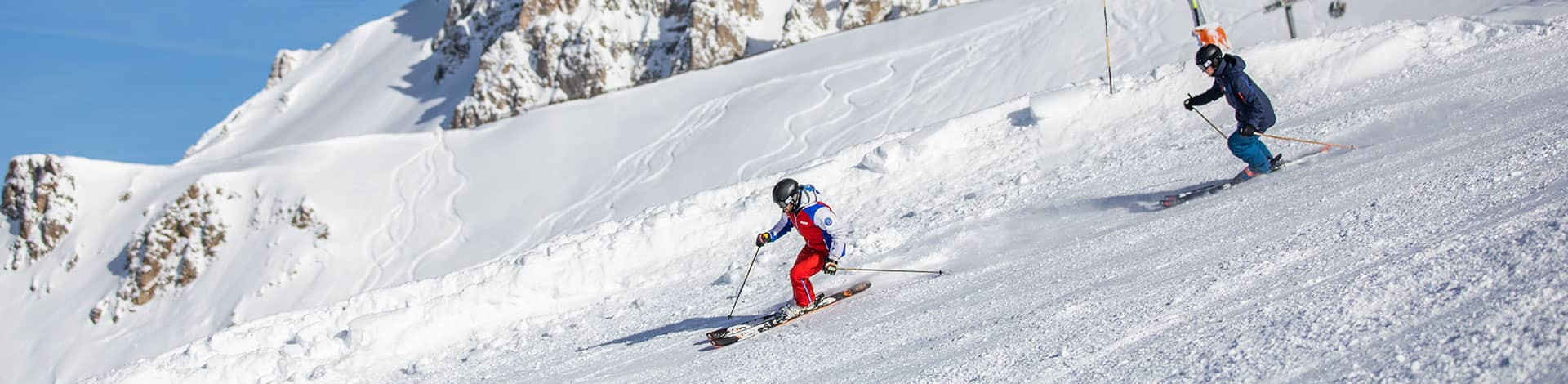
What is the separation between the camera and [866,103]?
94.1ft

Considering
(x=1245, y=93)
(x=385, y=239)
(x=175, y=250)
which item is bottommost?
(x=1245, y=93)

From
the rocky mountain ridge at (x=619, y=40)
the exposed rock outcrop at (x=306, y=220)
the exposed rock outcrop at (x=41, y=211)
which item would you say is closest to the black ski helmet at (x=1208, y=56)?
the exposed rock outcrop at (x=306, y=220)

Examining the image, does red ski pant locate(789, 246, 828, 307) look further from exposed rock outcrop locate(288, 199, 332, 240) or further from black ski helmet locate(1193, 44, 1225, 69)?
exposed rock outcrop locate(288, 199, 332, 240)

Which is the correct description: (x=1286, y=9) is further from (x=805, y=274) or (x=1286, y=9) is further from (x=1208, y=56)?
(x=805, y=274)

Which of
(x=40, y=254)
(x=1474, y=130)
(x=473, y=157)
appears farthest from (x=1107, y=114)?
(x=40, y=254)

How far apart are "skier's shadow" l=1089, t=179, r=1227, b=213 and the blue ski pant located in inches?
10.7

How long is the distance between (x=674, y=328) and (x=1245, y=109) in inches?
204

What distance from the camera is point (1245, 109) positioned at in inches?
372

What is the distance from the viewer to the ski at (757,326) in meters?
8.43

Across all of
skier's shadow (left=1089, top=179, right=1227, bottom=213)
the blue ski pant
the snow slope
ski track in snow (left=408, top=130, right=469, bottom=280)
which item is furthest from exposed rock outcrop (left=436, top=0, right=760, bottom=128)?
the blue ski pant

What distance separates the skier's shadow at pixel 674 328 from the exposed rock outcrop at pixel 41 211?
47.0m

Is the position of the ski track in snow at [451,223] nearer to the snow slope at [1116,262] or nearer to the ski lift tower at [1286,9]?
the snow slope at [1116,262]

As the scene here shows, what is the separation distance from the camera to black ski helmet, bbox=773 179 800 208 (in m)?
8.47

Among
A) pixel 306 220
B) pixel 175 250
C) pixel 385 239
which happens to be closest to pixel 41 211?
pixel 175 250
